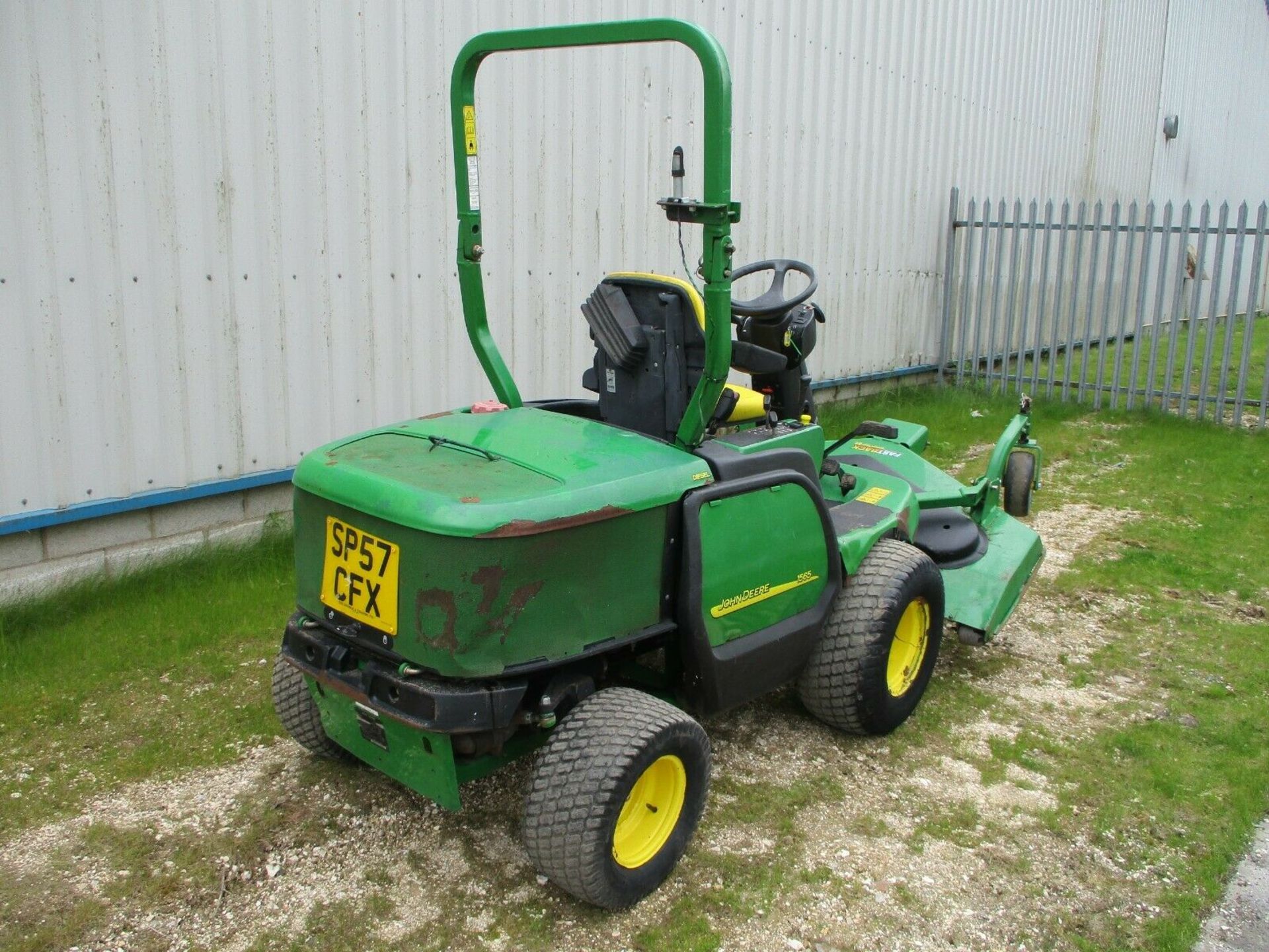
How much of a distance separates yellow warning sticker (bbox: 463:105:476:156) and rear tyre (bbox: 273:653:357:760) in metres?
1.69

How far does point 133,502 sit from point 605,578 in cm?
288

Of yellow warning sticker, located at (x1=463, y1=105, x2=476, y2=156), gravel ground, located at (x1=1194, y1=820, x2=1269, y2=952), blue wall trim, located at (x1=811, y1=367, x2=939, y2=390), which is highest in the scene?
yellow warning sticker, located at (x1=463, y1=105, x2=476, y2=156)

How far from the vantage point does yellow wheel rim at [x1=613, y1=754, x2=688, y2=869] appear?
3082 mm

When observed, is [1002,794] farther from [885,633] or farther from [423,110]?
[423,110]

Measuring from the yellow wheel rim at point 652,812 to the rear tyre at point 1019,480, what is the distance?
2.78 meters

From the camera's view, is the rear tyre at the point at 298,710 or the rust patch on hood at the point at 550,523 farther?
the rear tyre at the point at 298,710

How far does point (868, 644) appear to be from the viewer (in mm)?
3742

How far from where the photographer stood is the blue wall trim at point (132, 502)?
15.4ft

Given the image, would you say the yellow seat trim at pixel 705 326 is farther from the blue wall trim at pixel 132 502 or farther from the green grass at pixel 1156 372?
the green grass at pixel 1156 372

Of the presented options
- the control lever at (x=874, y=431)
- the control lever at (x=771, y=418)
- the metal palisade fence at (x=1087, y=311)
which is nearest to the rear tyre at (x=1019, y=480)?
the control lever at (x=874, y=431)

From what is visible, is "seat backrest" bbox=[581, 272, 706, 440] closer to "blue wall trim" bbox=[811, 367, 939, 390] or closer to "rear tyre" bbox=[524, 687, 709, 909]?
"rear tyre" bbox=[524, 687, 709, 909]

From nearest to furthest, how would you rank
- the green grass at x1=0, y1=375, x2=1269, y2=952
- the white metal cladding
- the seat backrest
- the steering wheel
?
the green grass at x1=0, y1=375, x2=1269, y2=952
the seat backrest
the steering wheel
the white metal cladding

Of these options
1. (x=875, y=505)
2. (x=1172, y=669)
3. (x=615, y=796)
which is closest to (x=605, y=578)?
(x=615, y=796)

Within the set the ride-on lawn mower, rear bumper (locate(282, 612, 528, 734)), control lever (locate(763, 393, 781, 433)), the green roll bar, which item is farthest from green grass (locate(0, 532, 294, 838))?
control lever (locate(763, 393, 781, 433))
